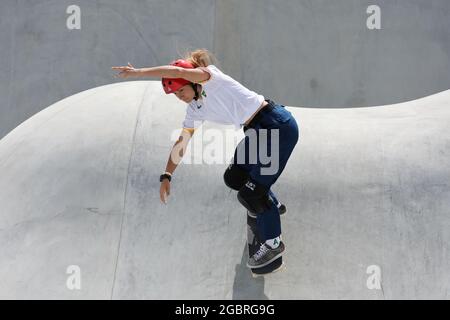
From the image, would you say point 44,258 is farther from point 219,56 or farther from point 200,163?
point 219,56

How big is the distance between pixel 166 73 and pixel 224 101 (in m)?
0.50

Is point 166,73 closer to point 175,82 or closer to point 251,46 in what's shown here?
point 175,82

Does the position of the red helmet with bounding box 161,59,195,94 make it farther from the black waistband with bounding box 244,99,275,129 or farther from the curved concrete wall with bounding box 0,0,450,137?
the curved concrete wall with bounding box 0,0,450,137

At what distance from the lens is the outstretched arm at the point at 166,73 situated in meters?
3.41

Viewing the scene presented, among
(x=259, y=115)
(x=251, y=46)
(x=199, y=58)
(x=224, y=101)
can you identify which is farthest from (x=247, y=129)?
(x=251, y=46)

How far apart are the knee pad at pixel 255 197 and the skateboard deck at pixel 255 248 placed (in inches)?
7.7

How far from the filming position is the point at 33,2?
10.5 metres

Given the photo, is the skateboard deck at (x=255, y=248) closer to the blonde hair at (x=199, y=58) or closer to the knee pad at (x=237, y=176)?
the knee pad at (x=237, y=176)

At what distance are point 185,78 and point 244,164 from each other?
0.74 meters

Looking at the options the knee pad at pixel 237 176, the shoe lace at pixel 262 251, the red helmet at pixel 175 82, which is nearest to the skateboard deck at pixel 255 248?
the shoe lace at pixel 262 251

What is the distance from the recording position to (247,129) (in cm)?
397

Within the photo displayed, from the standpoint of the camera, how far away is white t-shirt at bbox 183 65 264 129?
3805 mm

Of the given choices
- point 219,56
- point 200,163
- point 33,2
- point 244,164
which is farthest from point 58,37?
point 244,164

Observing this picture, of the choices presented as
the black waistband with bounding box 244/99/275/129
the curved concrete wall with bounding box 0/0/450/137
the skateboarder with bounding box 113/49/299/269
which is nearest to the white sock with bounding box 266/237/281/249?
the skateboarder with bounding box 113/49/299/269
